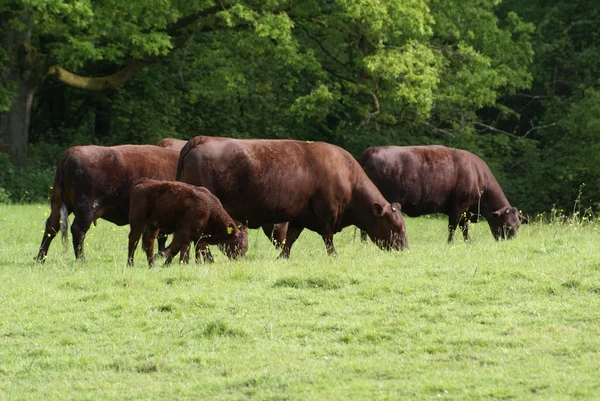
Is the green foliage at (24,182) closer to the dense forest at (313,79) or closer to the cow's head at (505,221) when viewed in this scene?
the dense forest at (313,79)

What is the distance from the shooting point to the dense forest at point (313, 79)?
2917cm

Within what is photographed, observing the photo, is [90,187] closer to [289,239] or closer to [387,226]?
[289,239]

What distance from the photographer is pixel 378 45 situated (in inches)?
1231

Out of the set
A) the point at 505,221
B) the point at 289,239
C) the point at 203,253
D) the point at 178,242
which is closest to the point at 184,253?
the point at 178,242

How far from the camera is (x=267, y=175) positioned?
14883 millimetres

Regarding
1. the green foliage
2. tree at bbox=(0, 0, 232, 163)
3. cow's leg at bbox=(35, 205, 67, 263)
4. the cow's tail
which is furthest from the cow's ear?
the green foliage

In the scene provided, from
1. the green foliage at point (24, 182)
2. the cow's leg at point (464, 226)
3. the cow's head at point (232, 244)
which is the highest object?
the cow's head at point (232, 244)

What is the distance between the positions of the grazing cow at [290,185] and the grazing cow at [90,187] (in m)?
0.97

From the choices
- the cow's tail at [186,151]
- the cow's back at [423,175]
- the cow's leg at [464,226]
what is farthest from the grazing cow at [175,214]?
the cow's leg at [464,226]

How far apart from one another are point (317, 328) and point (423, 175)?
9.44m

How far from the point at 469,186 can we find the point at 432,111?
590 inches

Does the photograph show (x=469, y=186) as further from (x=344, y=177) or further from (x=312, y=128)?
(x=312, y=128)

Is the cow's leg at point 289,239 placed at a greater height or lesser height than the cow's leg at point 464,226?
greater

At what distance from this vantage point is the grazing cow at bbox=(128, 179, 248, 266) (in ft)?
44.1
